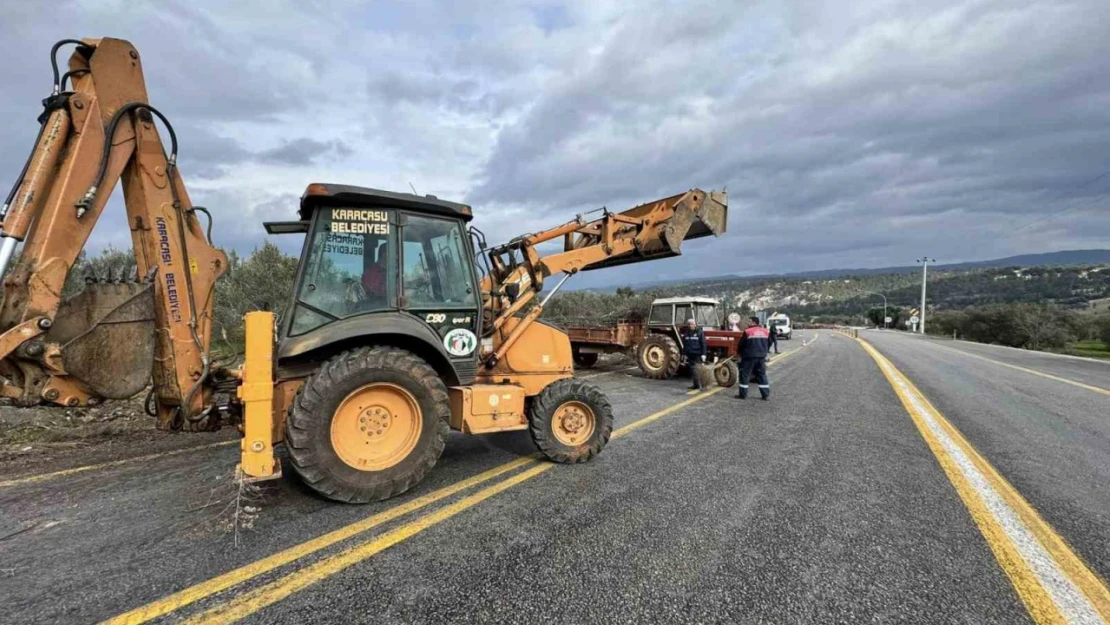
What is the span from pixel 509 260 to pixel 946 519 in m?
4.77

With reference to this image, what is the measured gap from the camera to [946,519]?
11.5 feet

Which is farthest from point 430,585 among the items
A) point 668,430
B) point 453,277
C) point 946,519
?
point 668,430

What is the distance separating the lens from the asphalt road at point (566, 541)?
7.85 feet

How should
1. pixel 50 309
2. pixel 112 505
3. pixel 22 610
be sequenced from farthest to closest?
pixel 112 505 < pixel 50 309 < pixel 22 610

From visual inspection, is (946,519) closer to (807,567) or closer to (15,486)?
(807,567)

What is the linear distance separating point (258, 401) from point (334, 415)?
1.53ft

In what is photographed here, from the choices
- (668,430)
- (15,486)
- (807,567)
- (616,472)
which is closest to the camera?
(807,567)

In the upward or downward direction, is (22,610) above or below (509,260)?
below

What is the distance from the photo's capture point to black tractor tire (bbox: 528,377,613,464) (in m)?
4.55

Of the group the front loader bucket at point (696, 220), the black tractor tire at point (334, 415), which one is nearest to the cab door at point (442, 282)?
the black tractor tire at point (334, 415)

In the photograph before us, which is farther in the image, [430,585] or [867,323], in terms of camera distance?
[867,323]

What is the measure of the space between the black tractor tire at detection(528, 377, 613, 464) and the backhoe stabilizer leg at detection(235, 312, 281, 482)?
82.9 inches

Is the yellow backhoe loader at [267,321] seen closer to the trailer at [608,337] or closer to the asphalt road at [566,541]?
the asphalt road at [566,541]

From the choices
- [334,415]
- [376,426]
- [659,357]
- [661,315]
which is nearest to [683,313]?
[661,315]
